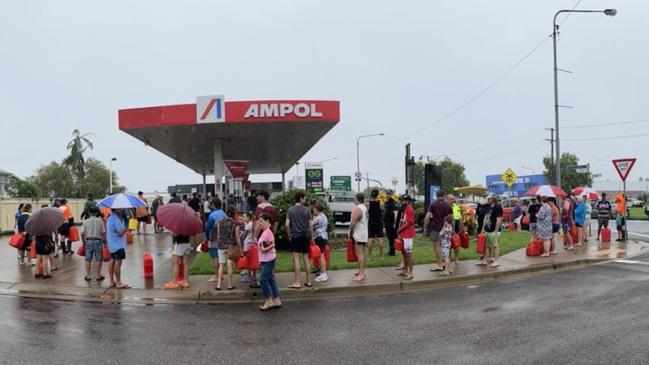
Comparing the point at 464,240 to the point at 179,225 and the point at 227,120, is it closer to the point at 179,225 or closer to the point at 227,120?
the point at 179,225

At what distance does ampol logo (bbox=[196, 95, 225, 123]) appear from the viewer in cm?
1797

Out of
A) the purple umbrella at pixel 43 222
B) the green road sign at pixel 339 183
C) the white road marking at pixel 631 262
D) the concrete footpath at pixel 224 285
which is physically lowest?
the white road marking at pixel 631 262

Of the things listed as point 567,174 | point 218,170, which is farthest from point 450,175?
point 218,170

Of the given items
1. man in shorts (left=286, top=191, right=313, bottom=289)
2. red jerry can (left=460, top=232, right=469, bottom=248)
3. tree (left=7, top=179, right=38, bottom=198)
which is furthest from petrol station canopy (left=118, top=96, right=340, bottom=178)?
tree (left=7, top=179, right=38, bottom=198)

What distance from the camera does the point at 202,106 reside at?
59.4ft

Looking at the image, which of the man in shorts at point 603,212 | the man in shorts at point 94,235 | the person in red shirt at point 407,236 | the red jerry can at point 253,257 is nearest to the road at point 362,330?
the red jerry can at point 253,257

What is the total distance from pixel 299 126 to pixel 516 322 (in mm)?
14158

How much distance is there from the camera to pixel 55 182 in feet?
200

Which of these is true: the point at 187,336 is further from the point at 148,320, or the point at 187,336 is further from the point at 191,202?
the point at 191,202

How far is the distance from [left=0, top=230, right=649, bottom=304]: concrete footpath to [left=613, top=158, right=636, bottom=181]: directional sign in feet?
14.2

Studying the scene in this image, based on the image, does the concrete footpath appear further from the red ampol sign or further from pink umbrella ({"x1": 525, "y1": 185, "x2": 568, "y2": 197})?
the red ampol sign

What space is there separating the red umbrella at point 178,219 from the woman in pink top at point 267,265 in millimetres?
1697

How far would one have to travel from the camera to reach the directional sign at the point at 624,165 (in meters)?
17.2

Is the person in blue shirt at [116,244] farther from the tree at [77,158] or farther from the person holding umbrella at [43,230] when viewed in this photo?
the tree at [77,158]
